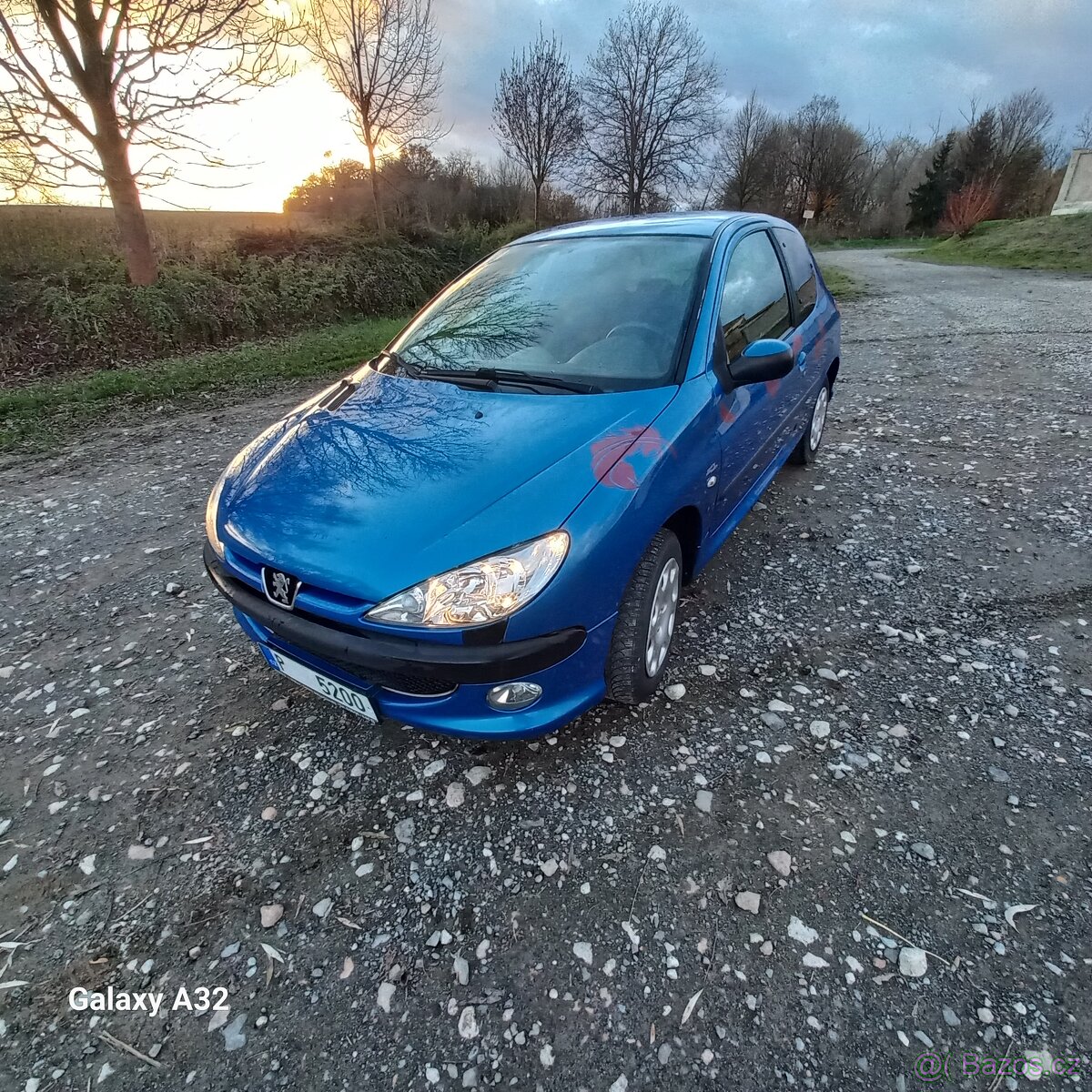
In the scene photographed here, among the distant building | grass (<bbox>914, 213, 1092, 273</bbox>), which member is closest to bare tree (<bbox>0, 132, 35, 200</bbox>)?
grass (<bbox>914, 213, 1092, 273</bbox>)

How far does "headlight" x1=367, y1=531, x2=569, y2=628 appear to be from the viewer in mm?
1745

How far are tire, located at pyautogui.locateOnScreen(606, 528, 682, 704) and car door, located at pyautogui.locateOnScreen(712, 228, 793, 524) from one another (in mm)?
542

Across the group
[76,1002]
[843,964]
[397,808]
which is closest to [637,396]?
[397,808]

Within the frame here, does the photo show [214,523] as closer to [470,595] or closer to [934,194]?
[470,595]

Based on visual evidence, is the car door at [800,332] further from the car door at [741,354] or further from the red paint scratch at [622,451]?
the red paint scratch at [622,451]

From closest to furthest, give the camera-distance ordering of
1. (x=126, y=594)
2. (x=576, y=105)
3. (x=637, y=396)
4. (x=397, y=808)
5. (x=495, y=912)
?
1. (x=495, y=912)
2. (x=397, y=808)
3. (x=637, y=396)
4. (x=126, y=594)
5. (x=576, y=105)

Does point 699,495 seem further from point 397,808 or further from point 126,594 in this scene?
point 126,594

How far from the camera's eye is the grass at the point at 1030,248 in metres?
16.5

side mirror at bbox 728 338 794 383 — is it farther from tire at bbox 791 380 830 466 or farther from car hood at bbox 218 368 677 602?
tire at bbox 791 380 830 466

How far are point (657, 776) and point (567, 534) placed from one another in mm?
972

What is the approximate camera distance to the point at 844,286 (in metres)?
13.4

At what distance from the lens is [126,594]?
325 cm

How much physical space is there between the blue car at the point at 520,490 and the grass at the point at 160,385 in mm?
4713

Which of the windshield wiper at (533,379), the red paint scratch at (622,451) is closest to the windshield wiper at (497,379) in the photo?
the windshield wiper at (533,379)
